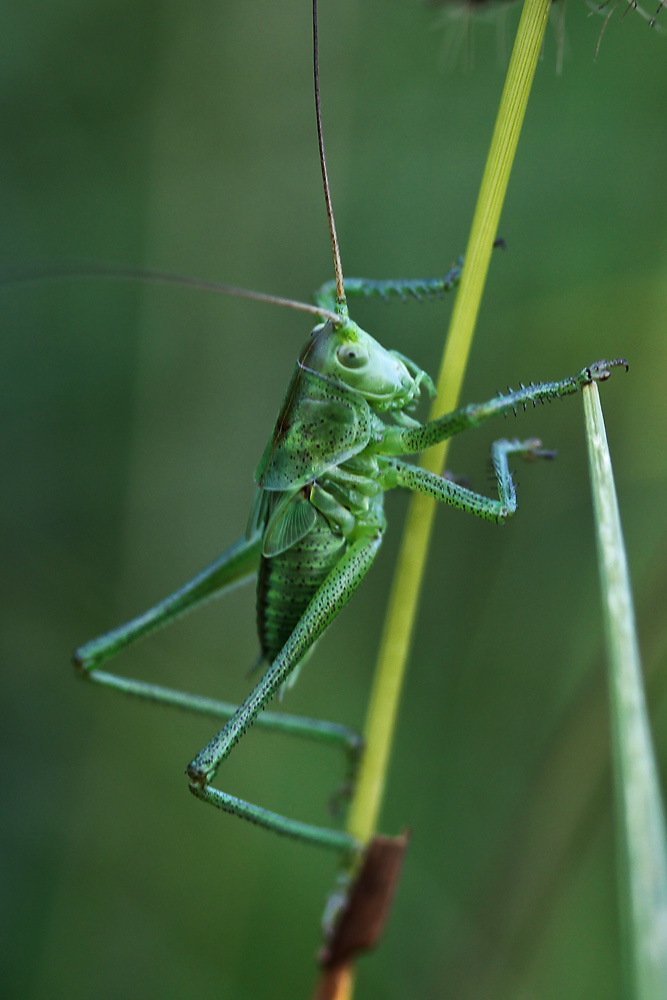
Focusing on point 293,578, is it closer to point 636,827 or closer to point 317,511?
point 317,511

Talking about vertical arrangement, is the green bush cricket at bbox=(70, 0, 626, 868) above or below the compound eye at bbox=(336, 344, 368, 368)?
below

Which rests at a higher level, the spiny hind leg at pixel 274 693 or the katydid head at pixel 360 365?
the katydid head at pixel 360 365

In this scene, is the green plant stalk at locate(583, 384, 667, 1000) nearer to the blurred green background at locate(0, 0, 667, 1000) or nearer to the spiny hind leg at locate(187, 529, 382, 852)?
the spiny hind leg at locate(187, 529, 382, 852)

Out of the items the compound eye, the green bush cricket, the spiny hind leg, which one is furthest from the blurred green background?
the compound eye

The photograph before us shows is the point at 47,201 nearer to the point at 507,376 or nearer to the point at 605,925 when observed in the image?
the point at 507,376

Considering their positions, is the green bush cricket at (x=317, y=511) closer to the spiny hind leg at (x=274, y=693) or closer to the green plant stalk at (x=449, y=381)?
the spiny hind leg at (x=274, y=693)

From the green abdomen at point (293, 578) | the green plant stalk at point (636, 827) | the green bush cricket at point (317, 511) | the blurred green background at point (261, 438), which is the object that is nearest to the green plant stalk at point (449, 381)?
the green bush cricket at point (317, 511)
